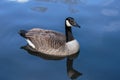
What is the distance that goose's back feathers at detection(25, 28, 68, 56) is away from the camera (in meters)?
7.81

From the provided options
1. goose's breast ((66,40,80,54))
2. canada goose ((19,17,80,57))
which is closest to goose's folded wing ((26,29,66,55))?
canada goose ((19,17,80,57))

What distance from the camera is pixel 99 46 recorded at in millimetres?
7961

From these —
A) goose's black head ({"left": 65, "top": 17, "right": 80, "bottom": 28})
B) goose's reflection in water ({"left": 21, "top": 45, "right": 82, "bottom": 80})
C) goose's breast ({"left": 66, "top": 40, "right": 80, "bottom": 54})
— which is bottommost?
goose's reflection in water ({"left": 21, "top": 45, "right": 82, "bottom": 80})

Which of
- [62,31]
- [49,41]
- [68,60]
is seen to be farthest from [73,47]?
[62,31]

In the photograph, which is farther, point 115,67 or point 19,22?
point 19,22

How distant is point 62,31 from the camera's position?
859 centimetres

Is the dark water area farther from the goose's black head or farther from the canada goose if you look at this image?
the goose's black head

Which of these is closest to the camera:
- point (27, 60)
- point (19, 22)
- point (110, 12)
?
point (27, 60)

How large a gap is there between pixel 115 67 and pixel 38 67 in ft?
5.06

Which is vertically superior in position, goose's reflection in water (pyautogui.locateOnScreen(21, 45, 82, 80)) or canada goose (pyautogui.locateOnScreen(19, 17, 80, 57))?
canada goose (pyautogui.locateOnScreen(19, 17, 80, 57))

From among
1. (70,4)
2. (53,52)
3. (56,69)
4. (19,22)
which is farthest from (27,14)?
(56,69)

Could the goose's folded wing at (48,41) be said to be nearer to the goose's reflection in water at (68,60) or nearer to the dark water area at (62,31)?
the goose's reflection in water at (68,60)

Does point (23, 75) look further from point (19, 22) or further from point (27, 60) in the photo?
point (19, 22)

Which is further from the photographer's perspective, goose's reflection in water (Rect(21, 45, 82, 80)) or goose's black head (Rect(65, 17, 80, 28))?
goose's black head (Rect(65, 17, 80, 28))
